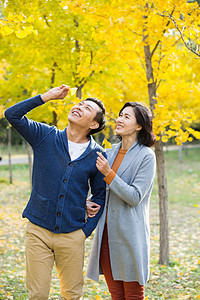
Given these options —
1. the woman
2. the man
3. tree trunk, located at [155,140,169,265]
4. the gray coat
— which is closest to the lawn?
tree trunk, located at [155,140,169,265]

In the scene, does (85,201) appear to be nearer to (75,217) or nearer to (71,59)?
(75,217)

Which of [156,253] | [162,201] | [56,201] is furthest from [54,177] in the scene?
[156,253]

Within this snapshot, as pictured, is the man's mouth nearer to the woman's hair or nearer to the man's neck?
the man's neck

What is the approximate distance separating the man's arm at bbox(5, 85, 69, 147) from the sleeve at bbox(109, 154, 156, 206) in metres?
0.65

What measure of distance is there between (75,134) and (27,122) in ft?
1.27

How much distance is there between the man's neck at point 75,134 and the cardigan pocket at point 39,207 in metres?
0.50

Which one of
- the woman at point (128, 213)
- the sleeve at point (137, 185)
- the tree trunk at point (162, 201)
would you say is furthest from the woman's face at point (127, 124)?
the tree trunk at point (162, 201)

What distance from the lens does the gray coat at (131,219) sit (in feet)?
8.13

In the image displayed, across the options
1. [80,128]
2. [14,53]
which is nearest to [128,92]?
[14,53]

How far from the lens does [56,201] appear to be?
2.42 meters

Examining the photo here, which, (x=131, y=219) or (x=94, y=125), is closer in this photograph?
(x=131, y=219)

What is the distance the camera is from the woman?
246 cm

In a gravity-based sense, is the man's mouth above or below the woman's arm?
above

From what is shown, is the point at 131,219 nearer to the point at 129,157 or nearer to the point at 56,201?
the point at 129,157
